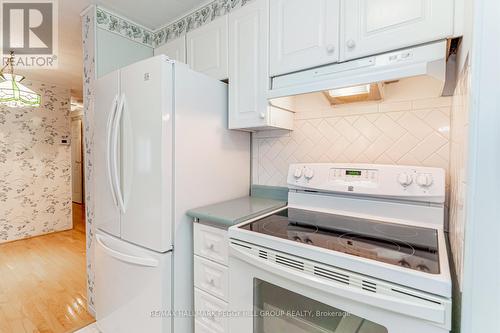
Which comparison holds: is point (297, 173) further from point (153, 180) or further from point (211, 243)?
point (153, 180)

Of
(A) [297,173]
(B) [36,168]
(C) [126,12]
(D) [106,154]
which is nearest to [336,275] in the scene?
(A) [297,173]

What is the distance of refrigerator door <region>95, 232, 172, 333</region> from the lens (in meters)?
1.29

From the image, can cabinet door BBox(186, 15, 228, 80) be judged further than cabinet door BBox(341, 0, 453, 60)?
Yes

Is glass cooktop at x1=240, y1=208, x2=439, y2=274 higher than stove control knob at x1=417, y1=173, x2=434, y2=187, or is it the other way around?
stove control knob at x1=417, y1=173, x2=434, y2=187

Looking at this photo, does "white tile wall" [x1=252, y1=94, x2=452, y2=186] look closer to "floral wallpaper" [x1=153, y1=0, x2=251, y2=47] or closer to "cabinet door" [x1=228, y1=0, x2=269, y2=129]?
"cabinet door" [x1=228, y1=0, x2=269, y2=129]

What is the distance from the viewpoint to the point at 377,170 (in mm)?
1246

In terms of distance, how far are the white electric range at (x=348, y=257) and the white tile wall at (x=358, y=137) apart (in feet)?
0.46

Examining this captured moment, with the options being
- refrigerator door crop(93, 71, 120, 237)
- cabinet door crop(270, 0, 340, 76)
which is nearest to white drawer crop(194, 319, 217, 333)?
refrigerator door crop(93, 71, 120, 237)

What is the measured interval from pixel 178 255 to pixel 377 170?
3.77ft

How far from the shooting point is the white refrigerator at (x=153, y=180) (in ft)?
4.17

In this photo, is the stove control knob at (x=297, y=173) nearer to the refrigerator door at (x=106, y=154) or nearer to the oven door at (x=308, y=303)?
the oven door at (x=308, y=303)

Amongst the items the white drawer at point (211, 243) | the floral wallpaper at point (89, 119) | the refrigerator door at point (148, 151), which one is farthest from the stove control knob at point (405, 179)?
the floral wallpaper at point (89, 119)

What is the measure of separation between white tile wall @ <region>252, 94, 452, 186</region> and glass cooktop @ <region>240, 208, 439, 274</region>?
38cm

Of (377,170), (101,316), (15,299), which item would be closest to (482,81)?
(377,170)
